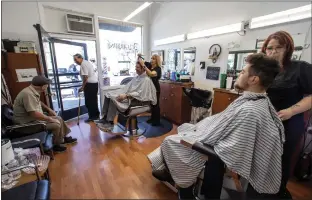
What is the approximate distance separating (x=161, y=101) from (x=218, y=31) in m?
1.71

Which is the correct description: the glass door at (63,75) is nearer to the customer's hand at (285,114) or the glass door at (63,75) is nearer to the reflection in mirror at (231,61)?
the reflection in mirror at (231,61)

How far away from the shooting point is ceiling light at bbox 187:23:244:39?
230 cm

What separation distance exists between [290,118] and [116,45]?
149 inches

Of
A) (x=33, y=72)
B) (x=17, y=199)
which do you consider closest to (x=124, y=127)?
(x=33, y=72)

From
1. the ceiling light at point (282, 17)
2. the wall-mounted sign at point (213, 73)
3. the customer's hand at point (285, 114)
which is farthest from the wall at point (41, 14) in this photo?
the customer's hand at point (285, 114)

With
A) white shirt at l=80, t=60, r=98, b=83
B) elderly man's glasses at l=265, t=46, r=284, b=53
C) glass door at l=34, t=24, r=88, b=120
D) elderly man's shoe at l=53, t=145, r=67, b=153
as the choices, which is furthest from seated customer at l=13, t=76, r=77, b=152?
elderly man's glasses at l=265, t=46, r=284, b=53

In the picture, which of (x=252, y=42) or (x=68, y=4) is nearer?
(x=252, y=42)

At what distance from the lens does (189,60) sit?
10.5 ft

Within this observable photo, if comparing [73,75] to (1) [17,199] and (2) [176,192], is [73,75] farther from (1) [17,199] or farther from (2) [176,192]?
(2) [176,192]

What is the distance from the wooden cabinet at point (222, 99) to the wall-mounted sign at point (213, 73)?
47 cm

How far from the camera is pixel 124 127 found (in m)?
2.80

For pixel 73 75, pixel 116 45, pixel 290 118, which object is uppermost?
pixel 116 45

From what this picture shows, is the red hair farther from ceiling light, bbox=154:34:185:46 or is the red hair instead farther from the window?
the window

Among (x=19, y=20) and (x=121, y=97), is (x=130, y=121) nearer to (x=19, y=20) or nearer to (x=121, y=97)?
(x=121, y=97)
